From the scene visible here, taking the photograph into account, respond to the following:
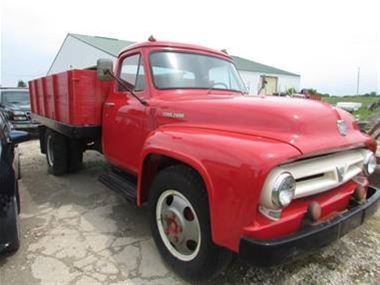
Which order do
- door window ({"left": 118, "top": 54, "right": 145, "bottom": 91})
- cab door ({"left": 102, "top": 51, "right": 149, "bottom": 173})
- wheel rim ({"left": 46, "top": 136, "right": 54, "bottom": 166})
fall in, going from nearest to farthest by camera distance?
cab door ({"left": 102, "top": 51, "right": 149, "bottom": 173}), door window ({"left": 118, "top": 54, "right": 145, "bottom": 91}), wheel rim ({"left": 46, "top": 136, "right": 54, "bottom": 166})

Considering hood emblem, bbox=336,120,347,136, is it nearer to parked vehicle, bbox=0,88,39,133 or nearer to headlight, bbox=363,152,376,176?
headlight, bbox=363,152,376,176

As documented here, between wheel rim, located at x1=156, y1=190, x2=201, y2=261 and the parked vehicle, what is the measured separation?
28.7 ft

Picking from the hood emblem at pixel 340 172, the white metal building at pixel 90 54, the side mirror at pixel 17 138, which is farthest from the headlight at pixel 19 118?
the white metal building at pixel 90 54

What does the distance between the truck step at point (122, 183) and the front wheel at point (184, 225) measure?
2.07 ft

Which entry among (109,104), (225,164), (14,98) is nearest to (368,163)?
(225,164)

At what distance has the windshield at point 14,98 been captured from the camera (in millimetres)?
12586

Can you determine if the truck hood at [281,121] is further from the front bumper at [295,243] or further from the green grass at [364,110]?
the green grass at [364,110]

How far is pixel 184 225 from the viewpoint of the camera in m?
2.97

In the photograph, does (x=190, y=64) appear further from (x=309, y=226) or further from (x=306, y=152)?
(x=309, y=226)

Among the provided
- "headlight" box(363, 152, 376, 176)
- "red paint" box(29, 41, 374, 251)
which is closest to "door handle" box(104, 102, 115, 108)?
"red paint" box(29, 41, 374, 251)

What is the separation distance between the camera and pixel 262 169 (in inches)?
88.7

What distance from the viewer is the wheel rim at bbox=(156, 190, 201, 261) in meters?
2.92

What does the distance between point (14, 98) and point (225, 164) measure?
12388 mm

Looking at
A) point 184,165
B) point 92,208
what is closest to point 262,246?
point 184,165
